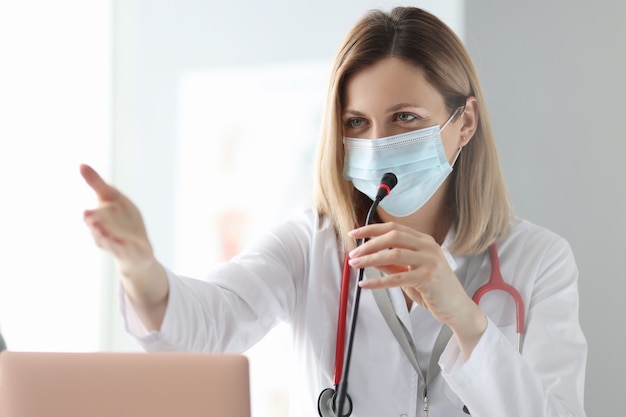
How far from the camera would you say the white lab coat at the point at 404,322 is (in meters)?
1.28

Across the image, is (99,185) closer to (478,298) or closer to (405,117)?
(405,117)

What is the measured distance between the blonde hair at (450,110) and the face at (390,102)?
0.06 ft

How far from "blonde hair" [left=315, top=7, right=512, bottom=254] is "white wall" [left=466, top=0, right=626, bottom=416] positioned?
39cm

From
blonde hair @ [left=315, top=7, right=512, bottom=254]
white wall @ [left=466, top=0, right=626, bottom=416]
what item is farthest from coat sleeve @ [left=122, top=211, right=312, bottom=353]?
white wall @ [left=466, top=0, right=626, bottom=416]

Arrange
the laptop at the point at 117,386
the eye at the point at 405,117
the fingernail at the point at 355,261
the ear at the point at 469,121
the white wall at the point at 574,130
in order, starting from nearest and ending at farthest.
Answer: the laptop at the point at 117,386, the fingernail at the point at 355,261, the eye at the point at 405,117, the ear at the point at 469,121, the white wall at the point at 574,130

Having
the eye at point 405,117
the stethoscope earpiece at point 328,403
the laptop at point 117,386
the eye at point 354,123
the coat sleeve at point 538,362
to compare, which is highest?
the eye at point 405,117

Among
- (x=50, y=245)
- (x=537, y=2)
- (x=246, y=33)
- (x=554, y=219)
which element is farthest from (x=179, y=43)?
(x=554, y=219)

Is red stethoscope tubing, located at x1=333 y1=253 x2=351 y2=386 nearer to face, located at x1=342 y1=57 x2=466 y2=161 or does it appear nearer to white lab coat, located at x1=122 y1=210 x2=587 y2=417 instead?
white lab coat, located at x1=122 y1=210 x2=587 y2=417

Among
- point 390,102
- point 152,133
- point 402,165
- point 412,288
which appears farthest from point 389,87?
point 152,133

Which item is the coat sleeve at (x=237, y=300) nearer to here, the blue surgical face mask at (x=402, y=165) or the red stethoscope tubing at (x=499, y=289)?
the blue surgical face mask at (x=402, y=165)

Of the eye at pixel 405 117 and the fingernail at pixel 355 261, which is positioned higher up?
the eye at pixel 405 117

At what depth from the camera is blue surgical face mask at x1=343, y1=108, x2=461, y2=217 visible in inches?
58.4

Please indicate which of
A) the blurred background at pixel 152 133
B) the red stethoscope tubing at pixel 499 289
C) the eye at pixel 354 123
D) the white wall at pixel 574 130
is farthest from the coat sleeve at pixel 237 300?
the blurred background at pixel 152 133

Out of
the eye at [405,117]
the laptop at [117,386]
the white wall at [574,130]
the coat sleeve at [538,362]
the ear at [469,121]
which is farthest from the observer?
the white wall at [574,130]
